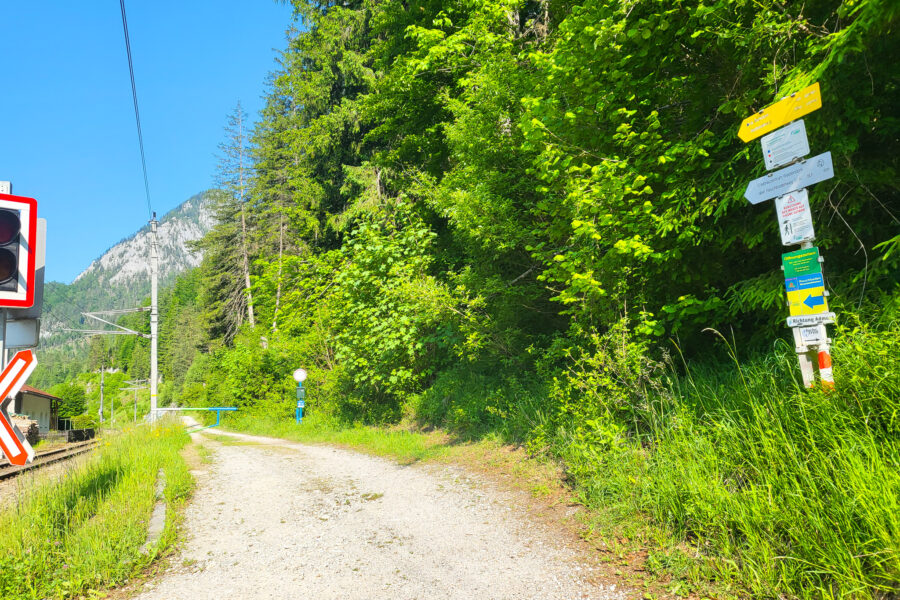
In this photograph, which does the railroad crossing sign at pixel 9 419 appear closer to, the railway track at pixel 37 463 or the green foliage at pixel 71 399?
the railway track at pixel 37 463

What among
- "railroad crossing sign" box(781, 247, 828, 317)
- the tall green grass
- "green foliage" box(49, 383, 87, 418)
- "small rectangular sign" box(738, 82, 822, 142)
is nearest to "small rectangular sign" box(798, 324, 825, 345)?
"railroad crossing sign" box(781, 247, 828, 317)

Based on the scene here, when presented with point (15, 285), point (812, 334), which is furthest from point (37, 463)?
point (812, 334)

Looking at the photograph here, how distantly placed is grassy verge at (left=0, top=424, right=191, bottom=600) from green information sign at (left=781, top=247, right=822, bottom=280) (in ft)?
20.1

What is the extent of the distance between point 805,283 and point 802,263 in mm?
153

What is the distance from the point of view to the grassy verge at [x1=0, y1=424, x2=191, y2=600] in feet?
13.5

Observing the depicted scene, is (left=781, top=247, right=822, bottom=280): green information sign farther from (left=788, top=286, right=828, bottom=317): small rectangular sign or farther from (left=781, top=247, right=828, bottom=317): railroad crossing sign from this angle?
(left=788, top=286, right=828, bottom=317): small rectangular sign

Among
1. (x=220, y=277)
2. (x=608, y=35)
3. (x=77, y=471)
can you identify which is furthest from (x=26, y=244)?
(x=220, y=277)

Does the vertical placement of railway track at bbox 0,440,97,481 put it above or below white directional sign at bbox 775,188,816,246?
below

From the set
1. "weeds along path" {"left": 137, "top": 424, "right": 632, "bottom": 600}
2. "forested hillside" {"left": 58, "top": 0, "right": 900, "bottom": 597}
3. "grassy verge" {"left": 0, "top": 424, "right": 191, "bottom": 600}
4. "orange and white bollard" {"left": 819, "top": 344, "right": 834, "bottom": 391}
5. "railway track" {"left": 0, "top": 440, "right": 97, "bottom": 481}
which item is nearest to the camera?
"forested hillside" {"left": 58, "top": 0, "right": 900, "bottom": 597}

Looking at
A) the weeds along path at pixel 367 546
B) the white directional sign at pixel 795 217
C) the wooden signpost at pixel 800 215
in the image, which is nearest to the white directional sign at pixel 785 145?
the wooden signpost at pixel 800 215

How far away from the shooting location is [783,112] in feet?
12.4

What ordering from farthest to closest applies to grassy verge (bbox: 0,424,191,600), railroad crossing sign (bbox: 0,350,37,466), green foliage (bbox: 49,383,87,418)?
green foliage (bbox: 49,383,87,418)
railroad crossing sign (bbox: 0,350,37,466)
grassy verge (bbox: 0,424,191,600)

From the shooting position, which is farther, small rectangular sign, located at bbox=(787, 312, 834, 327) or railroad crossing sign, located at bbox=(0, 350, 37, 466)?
railroad crossing sign, located at bbox=(0, 350, 37, 466)

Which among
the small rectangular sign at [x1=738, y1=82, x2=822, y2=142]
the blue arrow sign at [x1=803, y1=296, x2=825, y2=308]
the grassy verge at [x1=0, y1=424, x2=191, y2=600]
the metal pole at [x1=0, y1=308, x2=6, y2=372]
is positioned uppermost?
the small rectangular sign at [x1=738, y1=82, x2=822, y2=142]
